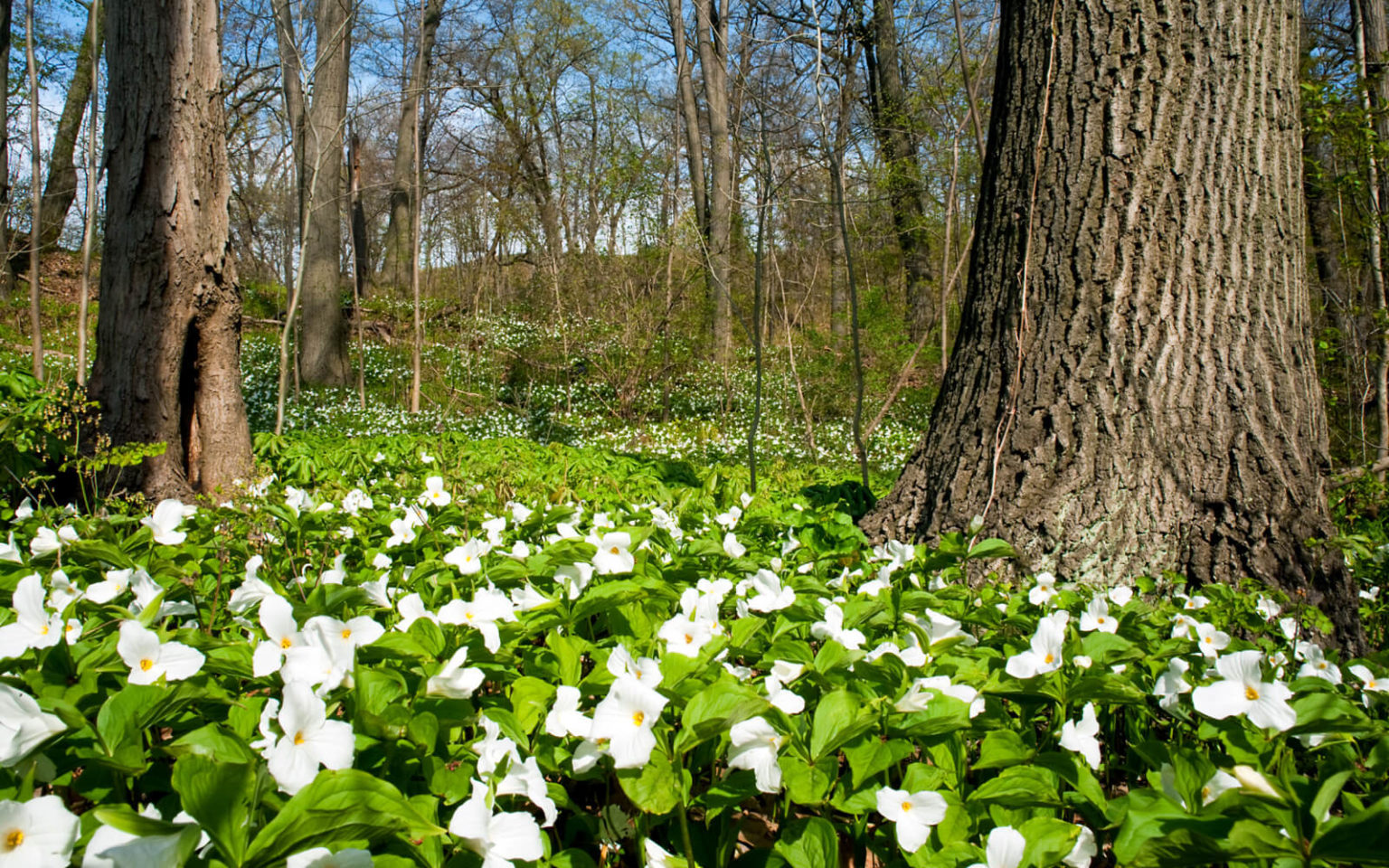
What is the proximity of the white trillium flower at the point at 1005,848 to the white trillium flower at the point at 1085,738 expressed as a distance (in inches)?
9.9

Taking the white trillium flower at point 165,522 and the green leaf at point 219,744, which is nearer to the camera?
the green leaf at point 219,744

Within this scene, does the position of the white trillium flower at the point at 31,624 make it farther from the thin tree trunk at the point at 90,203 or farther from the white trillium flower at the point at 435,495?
the thin tree trunk at the point at 90,203

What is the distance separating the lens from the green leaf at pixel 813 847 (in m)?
0.80

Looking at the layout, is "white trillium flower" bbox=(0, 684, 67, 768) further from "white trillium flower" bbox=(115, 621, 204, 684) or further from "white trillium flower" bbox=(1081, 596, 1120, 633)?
"white trillium flower" bbox=(1081, 596, 1120, 633)

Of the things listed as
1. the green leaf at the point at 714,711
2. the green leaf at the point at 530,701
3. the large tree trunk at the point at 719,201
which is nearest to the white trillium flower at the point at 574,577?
the green leaf at the point at 530,701

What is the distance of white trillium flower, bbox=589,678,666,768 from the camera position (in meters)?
0.77

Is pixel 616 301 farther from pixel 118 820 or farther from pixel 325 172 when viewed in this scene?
pixel 118 820

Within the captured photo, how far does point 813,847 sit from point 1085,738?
0.42 metres

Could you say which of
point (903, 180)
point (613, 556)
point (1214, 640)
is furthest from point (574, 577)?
point (903, 180)

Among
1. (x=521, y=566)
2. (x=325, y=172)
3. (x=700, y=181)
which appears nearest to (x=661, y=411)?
(x=700, y=181)

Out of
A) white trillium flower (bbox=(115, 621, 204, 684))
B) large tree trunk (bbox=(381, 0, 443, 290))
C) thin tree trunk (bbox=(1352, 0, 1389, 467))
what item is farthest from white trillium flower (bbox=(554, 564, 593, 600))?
large tree trunk (bbox=(381, 0, 443, 290))

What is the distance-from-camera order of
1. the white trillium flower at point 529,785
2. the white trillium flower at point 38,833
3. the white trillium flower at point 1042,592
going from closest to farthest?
the white trillium flower at point 38,833 < the white trillium flower at point 529,785 < the white trillium flower at point 1042,592

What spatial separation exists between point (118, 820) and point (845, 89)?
513cm

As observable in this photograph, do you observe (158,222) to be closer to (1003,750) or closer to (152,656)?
(152,656)
